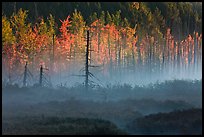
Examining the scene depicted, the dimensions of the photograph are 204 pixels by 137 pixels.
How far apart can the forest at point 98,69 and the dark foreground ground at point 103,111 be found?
0.04 m

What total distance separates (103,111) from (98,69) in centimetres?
3300

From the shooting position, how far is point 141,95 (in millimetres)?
29250

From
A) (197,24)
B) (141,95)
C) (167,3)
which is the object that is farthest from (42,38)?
(197,24)

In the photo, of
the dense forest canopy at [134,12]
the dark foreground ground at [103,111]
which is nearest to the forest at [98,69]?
the dark foreground ground at [103,111]

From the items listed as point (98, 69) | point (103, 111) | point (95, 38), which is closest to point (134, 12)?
point (95, 38)

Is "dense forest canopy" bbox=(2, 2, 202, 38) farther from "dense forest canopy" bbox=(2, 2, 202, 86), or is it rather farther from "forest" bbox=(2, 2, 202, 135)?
"forest" bbox=(2, 2, 202, 135)

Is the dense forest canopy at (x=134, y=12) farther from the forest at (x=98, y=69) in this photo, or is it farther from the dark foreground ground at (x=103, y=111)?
the dark foreground ground at (x=103, y=111)

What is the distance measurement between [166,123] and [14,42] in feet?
101

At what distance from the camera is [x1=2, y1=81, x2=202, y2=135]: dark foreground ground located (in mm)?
17016

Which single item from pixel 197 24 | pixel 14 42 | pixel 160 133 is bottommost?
Result: pixel 160 133

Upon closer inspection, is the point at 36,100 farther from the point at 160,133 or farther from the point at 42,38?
the point at 42,38

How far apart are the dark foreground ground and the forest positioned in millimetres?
41

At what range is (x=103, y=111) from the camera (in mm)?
22125

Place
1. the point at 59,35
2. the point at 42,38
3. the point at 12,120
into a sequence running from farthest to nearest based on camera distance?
the point at 59,35
the point at 42,38
the point at 12,120
